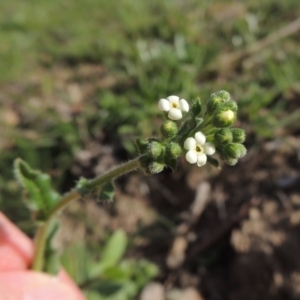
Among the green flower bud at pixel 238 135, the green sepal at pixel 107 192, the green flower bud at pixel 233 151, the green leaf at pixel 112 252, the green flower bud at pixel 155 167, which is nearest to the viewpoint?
the green flower bud at pixel 155 167

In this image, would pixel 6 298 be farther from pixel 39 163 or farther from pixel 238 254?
pixel 238 254

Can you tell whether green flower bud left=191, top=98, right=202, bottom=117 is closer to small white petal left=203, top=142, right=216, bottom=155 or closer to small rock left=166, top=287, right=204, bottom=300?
small white petal left=203, top=142, right=216, bottom=155

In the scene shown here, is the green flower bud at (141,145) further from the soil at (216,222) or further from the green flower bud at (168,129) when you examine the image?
the soil at (216,222)

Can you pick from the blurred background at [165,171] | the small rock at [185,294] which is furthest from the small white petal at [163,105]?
the small rock at [185,294]

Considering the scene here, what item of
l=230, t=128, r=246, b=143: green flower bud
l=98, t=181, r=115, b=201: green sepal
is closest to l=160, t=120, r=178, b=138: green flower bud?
l=230, t=128, r=246, b=143: green flower bud

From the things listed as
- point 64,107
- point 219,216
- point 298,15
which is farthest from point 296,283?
point 298,15

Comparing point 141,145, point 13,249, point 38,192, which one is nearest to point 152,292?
point 13,249

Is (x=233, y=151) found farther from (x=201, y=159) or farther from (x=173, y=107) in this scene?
(x=173, y=107)
